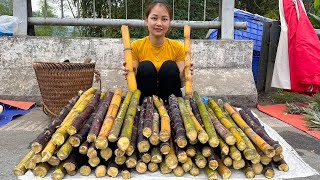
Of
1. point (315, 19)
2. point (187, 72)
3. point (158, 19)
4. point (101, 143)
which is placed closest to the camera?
→ point (101, 143)

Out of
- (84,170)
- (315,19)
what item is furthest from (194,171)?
(315,19)

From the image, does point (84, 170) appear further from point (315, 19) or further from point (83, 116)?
point (315, 19)

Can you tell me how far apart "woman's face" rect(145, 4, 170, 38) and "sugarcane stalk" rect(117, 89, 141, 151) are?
696 mm

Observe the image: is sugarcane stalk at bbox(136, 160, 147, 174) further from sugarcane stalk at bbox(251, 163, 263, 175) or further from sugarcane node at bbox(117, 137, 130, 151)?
sugarcane stalk at bbox(251, 163, 263, 175)

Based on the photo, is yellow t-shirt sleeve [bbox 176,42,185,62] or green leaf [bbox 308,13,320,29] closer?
yellow t-shirt sleeve [bbox 176,42,185,62]

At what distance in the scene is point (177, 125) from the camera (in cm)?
188

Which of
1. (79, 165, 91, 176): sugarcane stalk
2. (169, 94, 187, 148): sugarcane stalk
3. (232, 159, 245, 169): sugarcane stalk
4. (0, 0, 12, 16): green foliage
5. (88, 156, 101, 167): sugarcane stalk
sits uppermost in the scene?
(0, 0, 12, 16): green foliage

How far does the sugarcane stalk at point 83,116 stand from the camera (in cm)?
174

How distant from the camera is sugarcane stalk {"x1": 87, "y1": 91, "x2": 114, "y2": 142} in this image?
1.71 meters

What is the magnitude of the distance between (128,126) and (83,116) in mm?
330

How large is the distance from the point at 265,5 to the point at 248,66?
20.1ft

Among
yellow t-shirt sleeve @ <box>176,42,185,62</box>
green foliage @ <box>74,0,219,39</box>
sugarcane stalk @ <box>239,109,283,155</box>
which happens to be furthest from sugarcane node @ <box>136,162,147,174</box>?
green foliage @ <box>74,0,219,39</box>

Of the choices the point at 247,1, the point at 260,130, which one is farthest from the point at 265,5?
the point at 260,130

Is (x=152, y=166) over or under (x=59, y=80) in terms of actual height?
under
